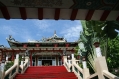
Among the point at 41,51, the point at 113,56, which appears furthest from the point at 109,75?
the point at 41,51

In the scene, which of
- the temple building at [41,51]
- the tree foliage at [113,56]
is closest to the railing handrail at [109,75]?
the tree foliage at [113,56]

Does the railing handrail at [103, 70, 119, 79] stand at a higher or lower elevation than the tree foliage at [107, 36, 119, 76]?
lower

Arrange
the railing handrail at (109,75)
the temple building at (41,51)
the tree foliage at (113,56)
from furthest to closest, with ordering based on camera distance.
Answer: the temple building at (41,51) → the tree foliage at (113,56) → the railing handrail at (109,75)

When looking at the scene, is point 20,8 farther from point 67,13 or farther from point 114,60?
point 114,60

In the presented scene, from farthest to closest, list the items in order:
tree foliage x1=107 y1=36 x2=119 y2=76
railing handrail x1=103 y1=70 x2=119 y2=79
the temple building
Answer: the temple building → tree foliage x1=107 y1=36 x2=119 y2=76 → railing handrail x1=103 y1=70 x2=119 y2=79

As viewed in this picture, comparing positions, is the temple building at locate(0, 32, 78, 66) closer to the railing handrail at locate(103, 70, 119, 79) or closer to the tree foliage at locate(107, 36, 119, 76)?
the tree foliage at locate(107, 36, 119, 76)

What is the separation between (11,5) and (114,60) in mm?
9793

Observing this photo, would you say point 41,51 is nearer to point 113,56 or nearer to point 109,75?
point 113,56

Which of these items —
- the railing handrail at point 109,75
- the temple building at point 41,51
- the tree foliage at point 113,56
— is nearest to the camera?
the railing handrail at point 109,75

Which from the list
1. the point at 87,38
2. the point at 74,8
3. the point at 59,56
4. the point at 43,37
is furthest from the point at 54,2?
the point at 43,37

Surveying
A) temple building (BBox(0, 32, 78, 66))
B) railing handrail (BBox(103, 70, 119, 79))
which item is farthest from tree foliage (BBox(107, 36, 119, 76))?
temple building (BBox(0, 32, 78, 66))

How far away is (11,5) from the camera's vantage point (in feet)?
11.1

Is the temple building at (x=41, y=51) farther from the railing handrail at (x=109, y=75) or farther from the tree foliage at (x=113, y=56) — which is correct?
the railing handrail at (x=109, y=75)

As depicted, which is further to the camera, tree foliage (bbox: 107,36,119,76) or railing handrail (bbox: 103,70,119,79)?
tree foliage (bbox: 107,36,119,76)
